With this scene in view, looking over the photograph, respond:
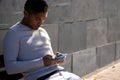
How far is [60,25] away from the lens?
19.8 feet

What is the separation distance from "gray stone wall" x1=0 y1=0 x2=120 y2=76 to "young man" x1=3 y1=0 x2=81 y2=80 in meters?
0.81

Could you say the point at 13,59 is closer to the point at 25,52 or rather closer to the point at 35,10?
the point at 25,52

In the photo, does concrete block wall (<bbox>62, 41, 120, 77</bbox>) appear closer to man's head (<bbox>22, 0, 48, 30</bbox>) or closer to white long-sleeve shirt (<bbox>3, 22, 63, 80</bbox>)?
white long-sleeve shirt (<bbox>3, 22, 63, 80</bbox>)

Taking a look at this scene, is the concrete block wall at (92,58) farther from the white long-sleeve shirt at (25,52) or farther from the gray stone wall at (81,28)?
the white long-sleeve shirt at (25,52)

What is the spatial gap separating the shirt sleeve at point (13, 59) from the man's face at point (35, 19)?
8.7 inches

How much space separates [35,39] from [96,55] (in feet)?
13.4

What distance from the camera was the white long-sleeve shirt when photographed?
11.3ft

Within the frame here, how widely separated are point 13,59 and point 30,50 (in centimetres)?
22

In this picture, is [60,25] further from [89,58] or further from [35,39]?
[35,39]

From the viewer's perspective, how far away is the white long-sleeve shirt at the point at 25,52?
3.45 meters

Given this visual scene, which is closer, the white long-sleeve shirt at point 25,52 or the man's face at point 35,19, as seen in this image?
the white long-sleeve shirt at point 25,52

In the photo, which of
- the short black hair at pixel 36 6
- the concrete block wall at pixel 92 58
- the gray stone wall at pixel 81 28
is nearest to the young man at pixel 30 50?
the short black hair at pixel 36 6

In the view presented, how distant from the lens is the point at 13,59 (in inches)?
135

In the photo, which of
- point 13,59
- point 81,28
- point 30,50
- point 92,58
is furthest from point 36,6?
point 92,58
